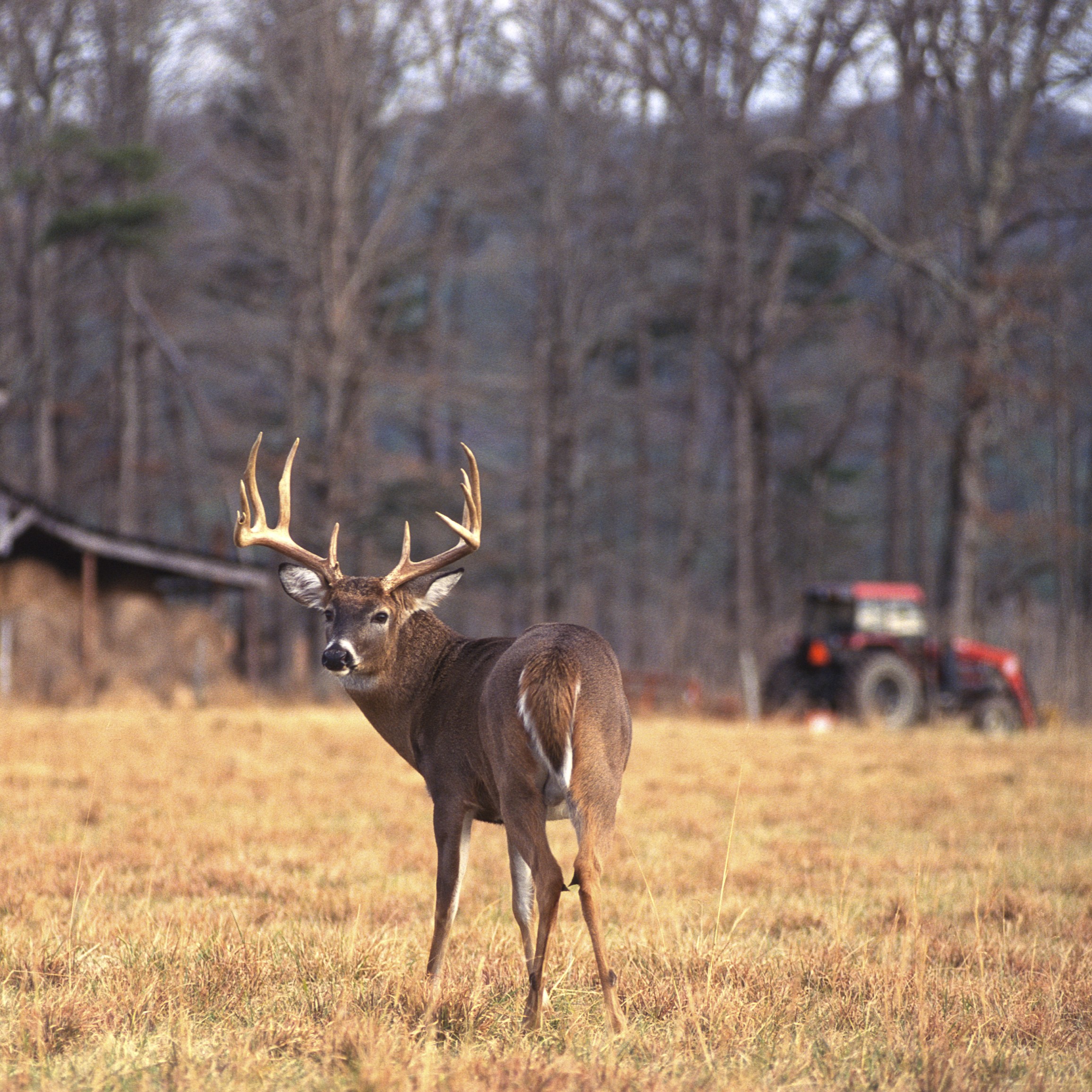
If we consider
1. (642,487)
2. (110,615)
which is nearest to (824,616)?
(110,615)

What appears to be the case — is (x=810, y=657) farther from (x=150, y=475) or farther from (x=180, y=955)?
(x=150, y=475)

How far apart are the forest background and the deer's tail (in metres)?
16.6

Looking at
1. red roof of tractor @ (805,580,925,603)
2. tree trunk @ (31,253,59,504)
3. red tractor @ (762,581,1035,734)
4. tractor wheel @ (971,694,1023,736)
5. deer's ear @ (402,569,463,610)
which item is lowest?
tractor wheel @ (971,694,1023,736)

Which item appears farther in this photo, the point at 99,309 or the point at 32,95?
the point at 99,309

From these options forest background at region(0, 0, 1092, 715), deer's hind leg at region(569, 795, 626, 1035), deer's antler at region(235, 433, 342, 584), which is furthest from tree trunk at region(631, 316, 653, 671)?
deer's hind leg at region(569, 795, 626, 1035)

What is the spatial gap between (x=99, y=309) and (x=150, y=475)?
460 centimetres

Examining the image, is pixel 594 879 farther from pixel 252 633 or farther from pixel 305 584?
pixel 252 633

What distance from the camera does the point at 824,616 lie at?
19.3 m

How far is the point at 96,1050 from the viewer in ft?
12.1

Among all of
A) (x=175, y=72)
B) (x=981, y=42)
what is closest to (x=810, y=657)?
(x=981, y=42)

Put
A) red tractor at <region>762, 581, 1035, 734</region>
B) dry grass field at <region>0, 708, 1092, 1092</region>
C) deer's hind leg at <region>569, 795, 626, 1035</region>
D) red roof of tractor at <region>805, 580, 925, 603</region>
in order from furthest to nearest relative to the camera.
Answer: red roof of tractor at <region>805, 580, 925, 603</region>, red tractor at <region>762, 581, 1035, 734</region>, deer's hind leg at <region>569, 795, 626, 1035</region>, dry grass field at <region>0, 708, 1092, 1092</region>

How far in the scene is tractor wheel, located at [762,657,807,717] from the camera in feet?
62.1

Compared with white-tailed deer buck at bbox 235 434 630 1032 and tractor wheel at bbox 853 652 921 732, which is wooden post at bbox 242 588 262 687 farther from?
white-tailed deer buck at bbox 235 434 630 1032

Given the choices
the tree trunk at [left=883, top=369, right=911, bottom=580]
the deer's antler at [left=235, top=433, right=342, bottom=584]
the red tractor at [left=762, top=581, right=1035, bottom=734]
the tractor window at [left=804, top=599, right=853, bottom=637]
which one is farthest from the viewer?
the tree trunk at [left=883, top=369, right=911, bottom=580]
